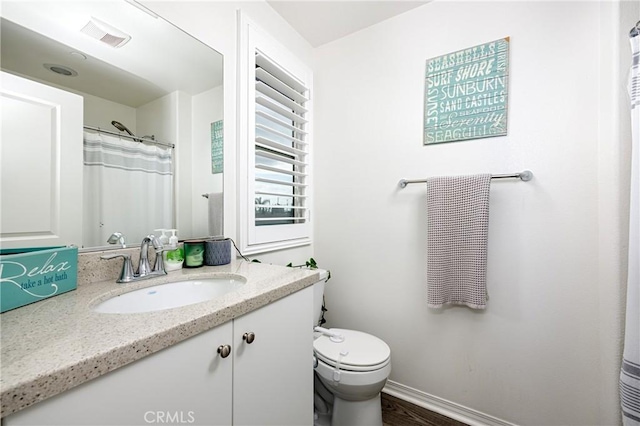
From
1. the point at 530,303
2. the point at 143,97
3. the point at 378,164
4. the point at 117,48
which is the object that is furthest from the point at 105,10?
the point at 530,303

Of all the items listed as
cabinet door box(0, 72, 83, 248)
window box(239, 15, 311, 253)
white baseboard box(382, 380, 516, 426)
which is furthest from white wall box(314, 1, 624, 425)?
cabinet door box(0, 72, 83, 248)

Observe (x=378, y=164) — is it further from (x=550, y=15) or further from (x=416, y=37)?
(x=550, y=15)

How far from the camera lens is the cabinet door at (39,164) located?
734mm

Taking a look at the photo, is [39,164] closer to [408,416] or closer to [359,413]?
[359,413]

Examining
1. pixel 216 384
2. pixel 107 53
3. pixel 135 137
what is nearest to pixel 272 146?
pixel 135 137

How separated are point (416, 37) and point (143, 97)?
1.50 metres

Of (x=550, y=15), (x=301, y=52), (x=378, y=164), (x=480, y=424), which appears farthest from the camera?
(x=301, y=52)

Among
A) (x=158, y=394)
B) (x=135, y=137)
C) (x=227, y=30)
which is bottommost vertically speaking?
(x=158, y=394)

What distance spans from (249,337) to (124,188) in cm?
74

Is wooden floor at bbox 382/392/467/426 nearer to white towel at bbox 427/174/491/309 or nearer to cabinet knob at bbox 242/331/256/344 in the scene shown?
white towel at bbox 427/174/491/309

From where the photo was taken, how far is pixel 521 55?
1.31 meters

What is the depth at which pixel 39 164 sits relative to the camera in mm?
792

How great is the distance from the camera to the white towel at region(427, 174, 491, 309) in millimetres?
1306

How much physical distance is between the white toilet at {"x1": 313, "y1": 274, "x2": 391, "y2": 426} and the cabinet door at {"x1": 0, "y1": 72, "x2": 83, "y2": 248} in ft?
3.72
